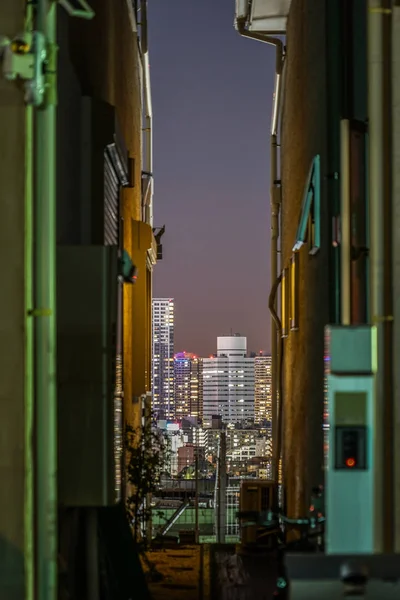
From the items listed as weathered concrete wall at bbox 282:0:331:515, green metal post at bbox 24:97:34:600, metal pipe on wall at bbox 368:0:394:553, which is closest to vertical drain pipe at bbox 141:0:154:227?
weathered concrete wall at bbox 282:0:331:515

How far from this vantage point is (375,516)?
4.95 meters

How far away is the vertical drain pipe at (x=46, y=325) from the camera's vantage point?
4.71m

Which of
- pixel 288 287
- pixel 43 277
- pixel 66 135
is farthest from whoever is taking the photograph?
pixel 288 287

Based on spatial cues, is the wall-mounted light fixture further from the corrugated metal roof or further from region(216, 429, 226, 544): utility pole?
the corrugated metal roof

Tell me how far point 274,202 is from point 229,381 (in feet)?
210

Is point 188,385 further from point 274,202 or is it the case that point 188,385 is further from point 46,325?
point 46,325

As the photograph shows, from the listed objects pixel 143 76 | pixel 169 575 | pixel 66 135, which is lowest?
pixel 169 575

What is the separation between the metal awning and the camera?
37.9ft

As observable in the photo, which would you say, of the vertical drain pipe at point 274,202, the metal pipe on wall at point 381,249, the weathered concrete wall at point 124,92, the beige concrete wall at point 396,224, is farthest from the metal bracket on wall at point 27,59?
the vertical drain pipe at point 274,202

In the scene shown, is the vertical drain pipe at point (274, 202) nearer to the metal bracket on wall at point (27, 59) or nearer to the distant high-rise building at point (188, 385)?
the metal bracket on wall at point (27, 59)

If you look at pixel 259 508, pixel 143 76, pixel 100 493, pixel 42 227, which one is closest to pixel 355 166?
pixel 42 227

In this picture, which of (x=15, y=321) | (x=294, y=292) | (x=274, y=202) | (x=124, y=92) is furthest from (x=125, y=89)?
(x=15, y=321)

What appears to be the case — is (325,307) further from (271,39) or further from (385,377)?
(271,39)

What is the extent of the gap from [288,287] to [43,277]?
6450mm
